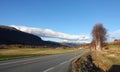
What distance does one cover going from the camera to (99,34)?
144 m

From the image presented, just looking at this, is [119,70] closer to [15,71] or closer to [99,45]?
[15,71]

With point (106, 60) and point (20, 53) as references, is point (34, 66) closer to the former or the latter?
point (106, 60)

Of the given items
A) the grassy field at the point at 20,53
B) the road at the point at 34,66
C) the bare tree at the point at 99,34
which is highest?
the bare tree at the point at 99,34

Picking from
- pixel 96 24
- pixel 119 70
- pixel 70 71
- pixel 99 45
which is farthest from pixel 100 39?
pixel 70 71

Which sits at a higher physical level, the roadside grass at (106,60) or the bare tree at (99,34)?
the bare tree at (99,34)

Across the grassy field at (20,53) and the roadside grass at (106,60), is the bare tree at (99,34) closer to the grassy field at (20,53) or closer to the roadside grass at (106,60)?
the grassy field at (20,53)

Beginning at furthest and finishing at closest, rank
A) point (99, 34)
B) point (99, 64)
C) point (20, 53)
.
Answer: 1. point (99, 34)
2. point (20, 53)
3. point (99, 64)

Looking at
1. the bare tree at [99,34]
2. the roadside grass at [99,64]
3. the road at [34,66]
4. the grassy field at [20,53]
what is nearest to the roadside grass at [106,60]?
the roadside grass at [99,64]

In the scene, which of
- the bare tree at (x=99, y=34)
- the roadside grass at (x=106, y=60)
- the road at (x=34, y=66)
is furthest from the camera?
the bare tree at (x=99, y=34)

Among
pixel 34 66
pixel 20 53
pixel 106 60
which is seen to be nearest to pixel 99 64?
pixel 106 60

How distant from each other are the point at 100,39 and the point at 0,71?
123685 millimetres

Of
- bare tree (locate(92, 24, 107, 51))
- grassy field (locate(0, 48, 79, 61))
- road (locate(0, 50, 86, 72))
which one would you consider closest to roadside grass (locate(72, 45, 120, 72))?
road (locate(0, 50, 86, 72))

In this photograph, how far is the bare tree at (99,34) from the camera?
140 meters

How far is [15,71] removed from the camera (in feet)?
65.4
